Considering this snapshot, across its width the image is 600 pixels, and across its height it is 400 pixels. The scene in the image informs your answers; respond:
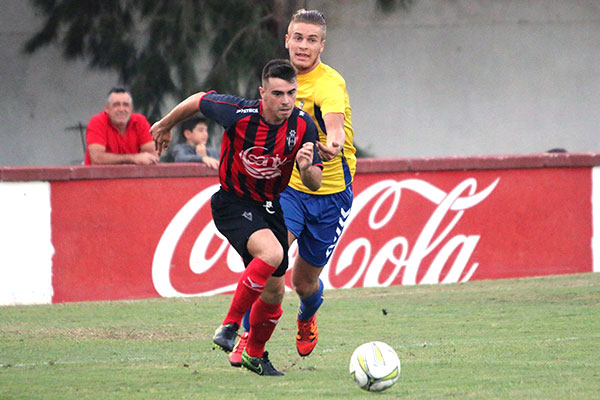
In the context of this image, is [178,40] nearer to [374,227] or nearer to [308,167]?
[374,227]

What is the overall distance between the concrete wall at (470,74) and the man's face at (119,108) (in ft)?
22.4

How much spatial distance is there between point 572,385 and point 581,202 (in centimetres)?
668

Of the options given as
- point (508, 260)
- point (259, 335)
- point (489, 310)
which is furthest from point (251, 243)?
point (508, 260)

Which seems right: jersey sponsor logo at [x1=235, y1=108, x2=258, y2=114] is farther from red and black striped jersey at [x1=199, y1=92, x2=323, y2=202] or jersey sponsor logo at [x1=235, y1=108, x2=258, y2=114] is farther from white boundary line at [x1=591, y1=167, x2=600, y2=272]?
white boundary line at [x1=591, y1=167, x2=600, y2=272]

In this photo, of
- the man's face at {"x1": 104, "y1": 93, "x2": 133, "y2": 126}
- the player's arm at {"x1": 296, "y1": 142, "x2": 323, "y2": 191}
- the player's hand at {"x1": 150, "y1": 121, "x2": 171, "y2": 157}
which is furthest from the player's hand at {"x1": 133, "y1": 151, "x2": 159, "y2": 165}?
the player's arm at {"x1": 296, "y1": 142, "x2": 323, "y2": 191}

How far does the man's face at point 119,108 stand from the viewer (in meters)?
10.3

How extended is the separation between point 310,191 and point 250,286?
114 cm

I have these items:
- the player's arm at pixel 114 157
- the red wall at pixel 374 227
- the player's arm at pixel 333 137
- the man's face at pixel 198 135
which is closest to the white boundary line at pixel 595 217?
the red wall at pixel 374 227

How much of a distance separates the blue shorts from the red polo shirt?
3877mm

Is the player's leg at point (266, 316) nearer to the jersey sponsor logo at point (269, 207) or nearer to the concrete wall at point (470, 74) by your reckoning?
the jersey sponsor logo at point (269, 207)

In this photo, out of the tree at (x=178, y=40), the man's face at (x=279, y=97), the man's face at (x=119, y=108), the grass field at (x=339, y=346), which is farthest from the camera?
the tree at (x=178, y=40)

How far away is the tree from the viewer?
46.1 ft

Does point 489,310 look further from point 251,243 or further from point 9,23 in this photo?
point 9,23

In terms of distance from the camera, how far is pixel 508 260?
39.0 ft
